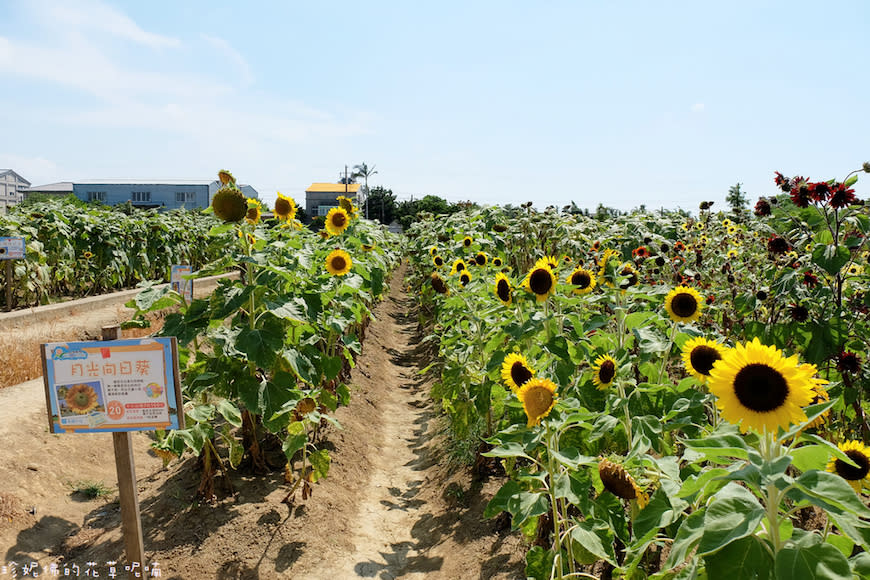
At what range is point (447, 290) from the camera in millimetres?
5762

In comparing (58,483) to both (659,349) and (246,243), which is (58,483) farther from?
(659,349)

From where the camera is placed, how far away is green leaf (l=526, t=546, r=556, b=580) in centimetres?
238

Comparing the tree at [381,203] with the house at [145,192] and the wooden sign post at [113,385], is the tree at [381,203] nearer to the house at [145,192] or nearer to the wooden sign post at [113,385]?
the house at [145,192]

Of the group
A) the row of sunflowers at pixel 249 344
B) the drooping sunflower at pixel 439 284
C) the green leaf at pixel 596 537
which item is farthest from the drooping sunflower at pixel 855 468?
the drooping sunflower at pixel 439 284

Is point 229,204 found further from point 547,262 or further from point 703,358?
point 703,358

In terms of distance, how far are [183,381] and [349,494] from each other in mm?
1707

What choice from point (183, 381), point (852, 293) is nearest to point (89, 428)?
point (183, 381)

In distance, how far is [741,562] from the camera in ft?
4.02

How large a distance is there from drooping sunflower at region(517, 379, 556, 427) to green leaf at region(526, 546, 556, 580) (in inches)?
21.4

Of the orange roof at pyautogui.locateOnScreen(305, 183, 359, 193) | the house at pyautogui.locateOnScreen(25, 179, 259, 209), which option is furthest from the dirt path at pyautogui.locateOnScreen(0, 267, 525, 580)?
the orange roof at pyautogui.locateOnScreen(305, 183, 359, 193)

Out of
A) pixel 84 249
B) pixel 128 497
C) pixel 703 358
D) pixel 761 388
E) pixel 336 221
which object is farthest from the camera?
pixel 84 249

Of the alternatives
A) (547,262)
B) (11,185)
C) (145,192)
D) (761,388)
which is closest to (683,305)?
(547,262)

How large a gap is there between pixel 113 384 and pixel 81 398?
0.17m

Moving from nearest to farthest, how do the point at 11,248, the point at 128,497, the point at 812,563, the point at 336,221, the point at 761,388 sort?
the point at 812,563 < the point at 761,388 < the point at 128,497 < the point at 336,221 < the point at 11,248
